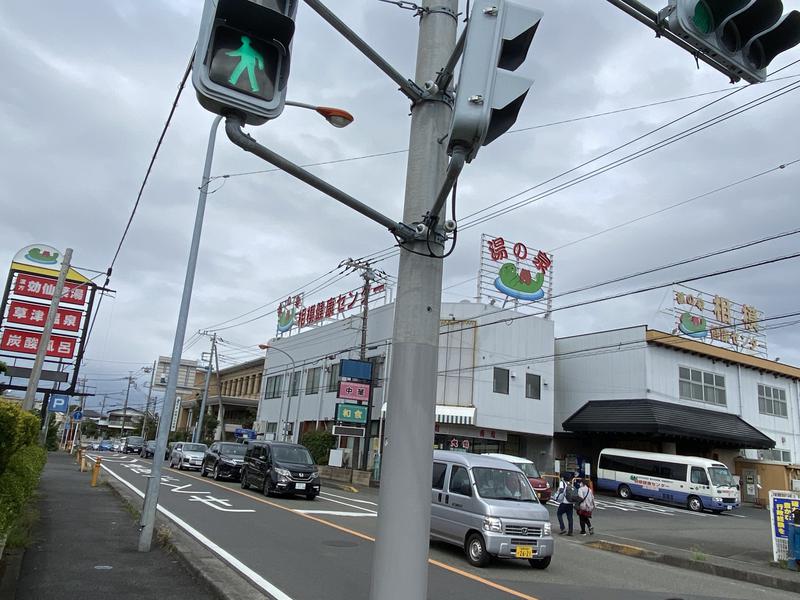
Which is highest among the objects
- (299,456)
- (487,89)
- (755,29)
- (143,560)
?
(755,29)

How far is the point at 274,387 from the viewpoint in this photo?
51.8 meters

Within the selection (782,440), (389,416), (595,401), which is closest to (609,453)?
(595,401)

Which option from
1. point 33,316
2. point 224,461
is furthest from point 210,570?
point 33,316

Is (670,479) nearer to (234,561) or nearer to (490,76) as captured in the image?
(234,561)

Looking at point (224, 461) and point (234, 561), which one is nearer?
point (234, 561)

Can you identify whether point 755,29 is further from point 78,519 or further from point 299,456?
point 299,456

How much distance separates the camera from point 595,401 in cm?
3666

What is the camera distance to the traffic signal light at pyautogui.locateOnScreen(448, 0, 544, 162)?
9.69ft

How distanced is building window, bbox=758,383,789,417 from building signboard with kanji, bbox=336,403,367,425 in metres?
26.7

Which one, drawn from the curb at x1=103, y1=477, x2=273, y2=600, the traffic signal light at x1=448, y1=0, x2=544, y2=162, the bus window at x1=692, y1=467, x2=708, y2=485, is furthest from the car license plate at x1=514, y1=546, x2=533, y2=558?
the bus window at x1=692, y1=467, x2=708, y2=485

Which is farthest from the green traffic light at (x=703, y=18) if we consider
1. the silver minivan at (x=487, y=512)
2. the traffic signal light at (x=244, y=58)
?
the silver minivan at (x=487, y=512)

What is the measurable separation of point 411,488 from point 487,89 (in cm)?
230

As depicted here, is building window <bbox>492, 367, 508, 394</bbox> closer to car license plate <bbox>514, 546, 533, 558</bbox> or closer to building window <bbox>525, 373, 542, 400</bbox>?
building window <bbox>525, 373, 542, 400</bbox>

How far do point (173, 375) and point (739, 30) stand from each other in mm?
9426
